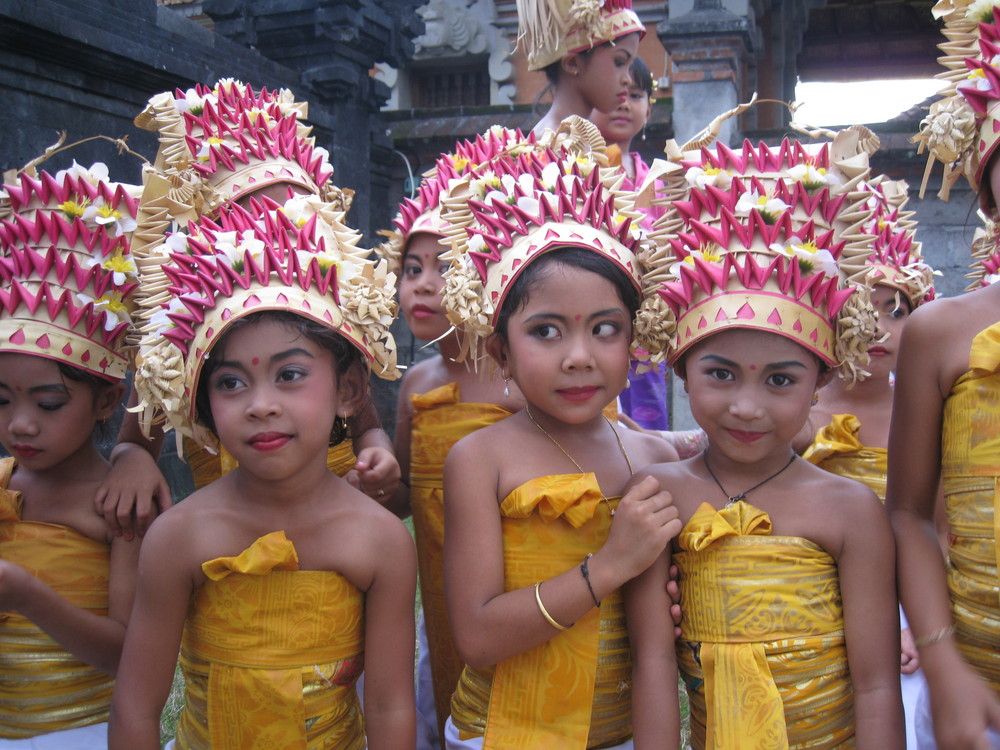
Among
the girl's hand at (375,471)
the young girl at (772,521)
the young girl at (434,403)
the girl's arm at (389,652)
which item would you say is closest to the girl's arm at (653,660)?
the young girl at (772,521)

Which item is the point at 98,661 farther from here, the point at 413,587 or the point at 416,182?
the point at 416,182

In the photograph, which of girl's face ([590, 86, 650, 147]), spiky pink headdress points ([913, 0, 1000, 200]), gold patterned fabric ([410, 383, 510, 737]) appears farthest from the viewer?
girl's face ([590, 86, 650, 147])

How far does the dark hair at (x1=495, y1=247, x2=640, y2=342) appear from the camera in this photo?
7.51 ft

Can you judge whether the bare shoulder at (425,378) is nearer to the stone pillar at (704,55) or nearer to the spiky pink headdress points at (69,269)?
the spiky pink headdress points at (69,269)

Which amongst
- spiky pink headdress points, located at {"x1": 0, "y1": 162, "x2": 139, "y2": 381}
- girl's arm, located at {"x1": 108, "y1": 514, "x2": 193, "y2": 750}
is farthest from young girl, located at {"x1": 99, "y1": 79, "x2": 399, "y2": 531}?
girl's arm, located at {"x1": 108, "y1": 514, "x2": 193, "y2": 750}

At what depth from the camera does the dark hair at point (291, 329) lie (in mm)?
2195

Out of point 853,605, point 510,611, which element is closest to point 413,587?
point 510,611

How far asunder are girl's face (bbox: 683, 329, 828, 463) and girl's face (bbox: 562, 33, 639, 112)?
2021 millimetres

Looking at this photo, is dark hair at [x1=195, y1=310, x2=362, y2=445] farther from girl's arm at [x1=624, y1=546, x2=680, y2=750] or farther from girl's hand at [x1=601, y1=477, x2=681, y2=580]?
girl's arm at [x1=624, y1=546, x2=680, y2=750]

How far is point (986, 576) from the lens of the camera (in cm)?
201

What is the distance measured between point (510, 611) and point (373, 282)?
911 mm

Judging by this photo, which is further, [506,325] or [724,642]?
[506,325]

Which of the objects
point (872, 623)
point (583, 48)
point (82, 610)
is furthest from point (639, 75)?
point (82, 610)

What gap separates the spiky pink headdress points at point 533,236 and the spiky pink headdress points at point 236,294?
0.22m
